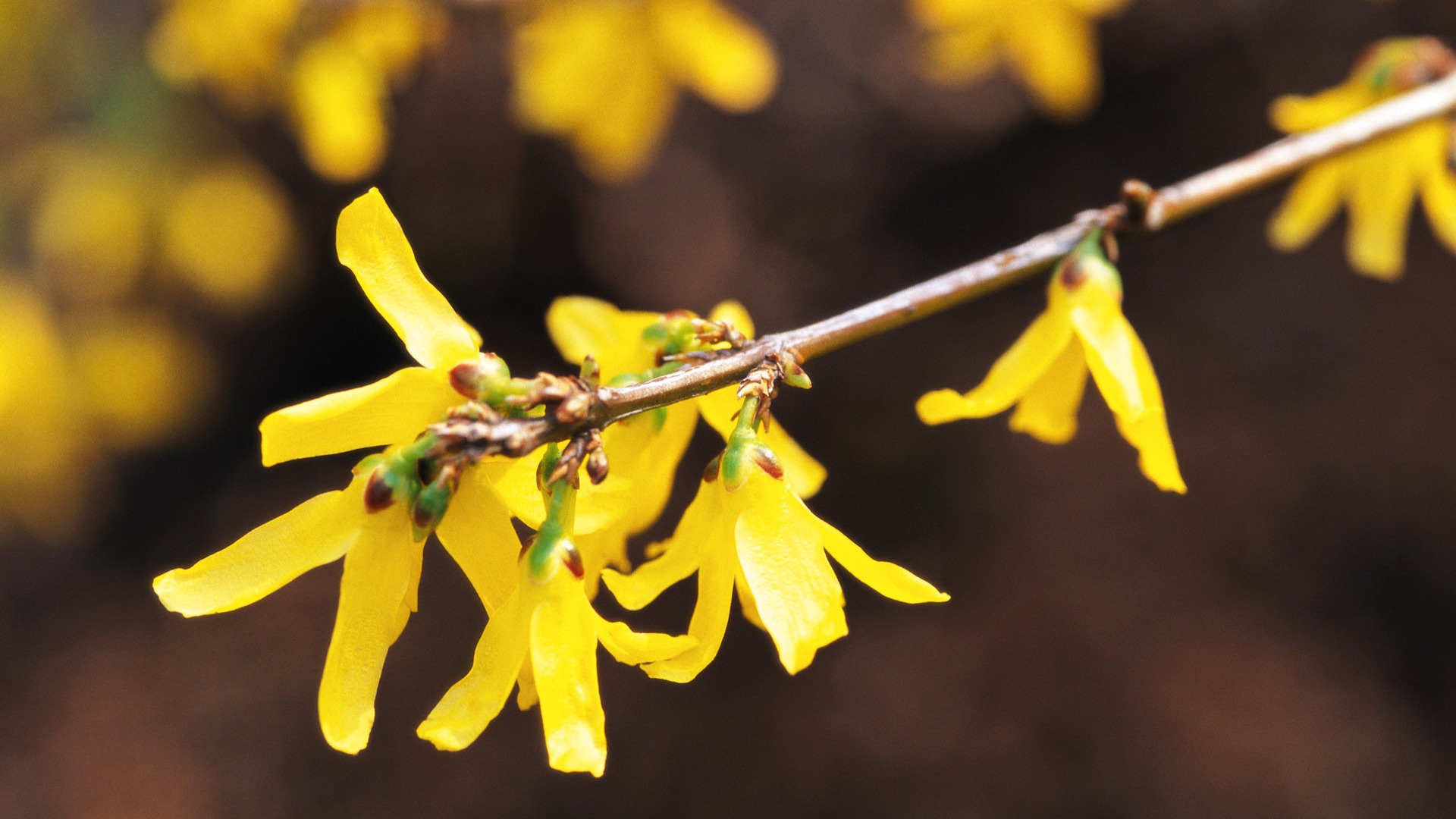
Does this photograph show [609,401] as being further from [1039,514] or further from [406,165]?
[406,165]

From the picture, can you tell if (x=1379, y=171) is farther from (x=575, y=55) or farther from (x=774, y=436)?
(x=575, y=55)

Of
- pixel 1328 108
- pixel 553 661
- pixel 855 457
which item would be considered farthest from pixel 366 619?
pixel 855 457

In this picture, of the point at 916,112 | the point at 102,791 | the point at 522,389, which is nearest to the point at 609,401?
the point at 522,389

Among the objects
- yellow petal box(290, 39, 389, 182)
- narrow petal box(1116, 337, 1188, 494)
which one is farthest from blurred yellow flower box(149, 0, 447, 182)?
narrow petal box(1116, 337, 1188, 494)

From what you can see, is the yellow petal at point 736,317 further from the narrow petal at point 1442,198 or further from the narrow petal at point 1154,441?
the narrow petal at point 1442,198

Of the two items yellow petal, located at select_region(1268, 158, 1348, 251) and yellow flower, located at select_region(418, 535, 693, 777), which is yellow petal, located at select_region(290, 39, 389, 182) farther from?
yellow petal, located at select_region(1268, 158, 1348, 251)

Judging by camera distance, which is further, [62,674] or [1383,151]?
[62,674]

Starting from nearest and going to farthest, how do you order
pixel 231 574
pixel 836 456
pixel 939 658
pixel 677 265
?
pixel 231 574 → pixel 939 658 → pixel 836 456 → pixel 677 265
